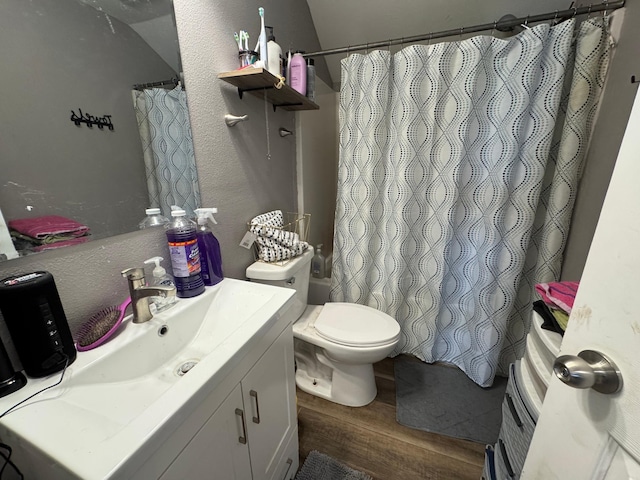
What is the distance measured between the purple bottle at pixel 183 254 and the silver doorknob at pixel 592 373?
889 mm

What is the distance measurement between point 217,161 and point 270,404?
2.91 feet

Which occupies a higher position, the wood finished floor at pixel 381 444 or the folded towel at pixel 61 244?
the folded towel at pixel 61 244

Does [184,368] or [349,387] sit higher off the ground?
[184,368]

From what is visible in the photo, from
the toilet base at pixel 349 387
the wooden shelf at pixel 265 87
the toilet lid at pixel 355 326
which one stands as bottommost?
the toilet base at pixel 349 387

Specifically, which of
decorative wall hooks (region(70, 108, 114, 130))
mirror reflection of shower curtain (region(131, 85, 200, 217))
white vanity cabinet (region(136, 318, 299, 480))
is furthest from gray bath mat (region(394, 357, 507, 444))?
decorative wall hooks (region(70, 108, 114, 130))

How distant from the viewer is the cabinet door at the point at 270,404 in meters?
0.70

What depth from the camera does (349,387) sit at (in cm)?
136

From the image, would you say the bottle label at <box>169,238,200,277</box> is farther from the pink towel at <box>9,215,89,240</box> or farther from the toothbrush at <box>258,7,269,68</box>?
the toothbrush at <box>258,7,269,68</box>

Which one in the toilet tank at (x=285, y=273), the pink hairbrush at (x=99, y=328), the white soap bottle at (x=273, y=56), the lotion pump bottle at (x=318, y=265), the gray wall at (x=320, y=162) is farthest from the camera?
the lotion pump bottle at (x=318, y=265)

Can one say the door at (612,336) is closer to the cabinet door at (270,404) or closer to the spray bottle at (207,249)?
the cabinet door at (270,404)

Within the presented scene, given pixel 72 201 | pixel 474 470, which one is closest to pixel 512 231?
pixel 474 470

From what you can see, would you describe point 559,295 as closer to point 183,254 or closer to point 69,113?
point 183,254

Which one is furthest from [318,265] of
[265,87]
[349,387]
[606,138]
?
[606,138]

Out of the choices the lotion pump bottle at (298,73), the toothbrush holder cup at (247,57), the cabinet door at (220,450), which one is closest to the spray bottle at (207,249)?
the cabinet door at (220,450)
